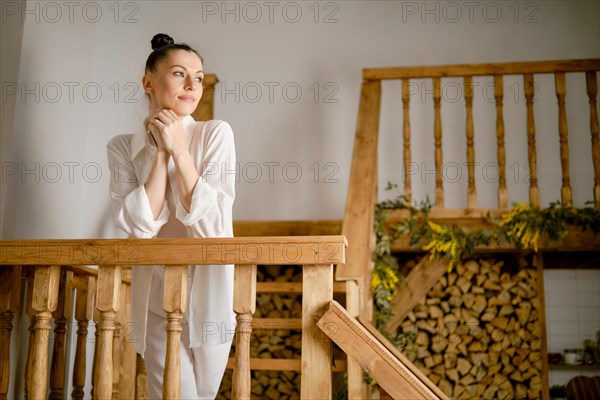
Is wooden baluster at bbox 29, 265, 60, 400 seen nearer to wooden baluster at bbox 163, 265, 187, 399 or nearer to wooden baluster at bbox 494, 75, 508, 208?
wooden baluster at bbox 163, 265, 187, 399

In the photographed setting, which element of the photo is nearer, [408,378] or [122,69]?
[408,378]

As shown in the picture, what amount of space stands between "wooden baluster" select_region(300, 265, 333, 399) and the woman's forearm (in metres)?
0.53

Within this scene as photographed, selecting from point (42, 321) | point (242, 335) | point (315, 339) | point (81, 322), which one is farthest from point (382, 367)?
point (81, 322)

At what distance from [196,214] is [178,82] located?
0.50 m

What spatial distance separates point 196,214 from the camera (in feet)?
7.00

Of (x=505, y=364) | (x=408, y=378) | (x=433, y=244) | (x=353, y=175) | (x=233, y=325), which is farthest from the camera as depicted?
(x=505, y=364)

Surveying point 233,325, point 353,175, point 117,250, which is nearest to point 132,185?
point 117,250

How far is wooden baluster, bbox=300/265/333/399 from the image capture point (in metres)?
2.01

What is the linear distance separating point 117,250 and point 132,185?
0.97 feet

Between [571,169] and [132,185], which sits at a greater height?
[571,169]

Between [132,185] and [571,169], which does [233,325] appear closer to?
[132,185]

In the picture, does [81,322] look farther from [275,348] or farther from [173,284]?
[275,348]

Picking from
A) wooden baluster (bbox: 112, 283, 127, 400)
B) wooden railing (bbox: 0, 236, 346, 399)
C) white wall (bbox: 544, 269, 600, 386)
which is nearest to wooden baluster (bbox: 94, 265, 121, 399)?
wooden railing (bbox: 0, 236, 346, 399)

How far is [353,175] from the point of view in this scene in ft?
14.3
